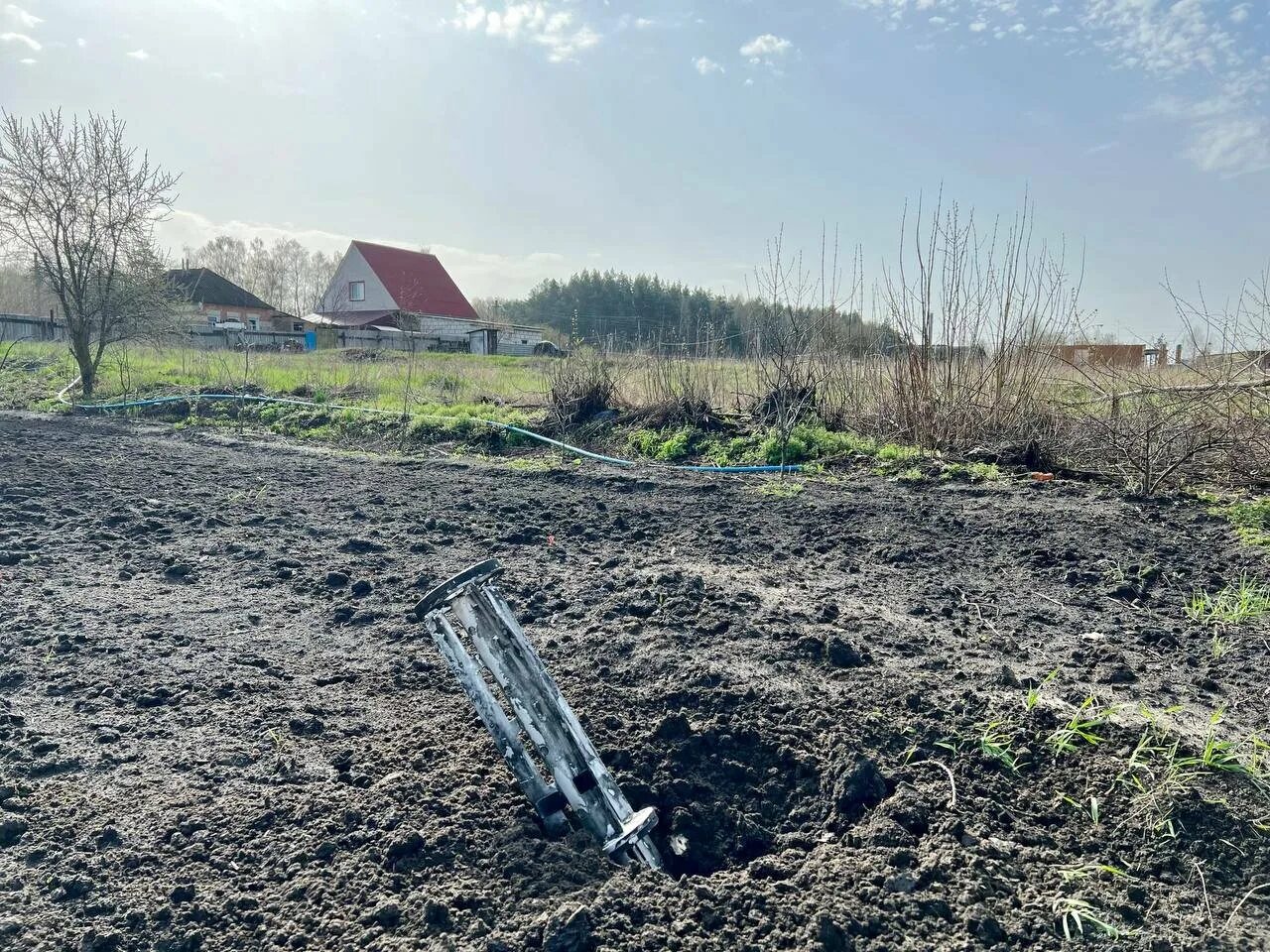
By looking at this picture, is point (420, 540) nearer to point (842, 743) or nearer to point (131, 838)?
point (131, 838)

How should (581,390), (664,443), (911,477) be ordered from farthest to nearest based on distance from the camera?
1. (581,390)
2. (664,443)
3. (911,477)

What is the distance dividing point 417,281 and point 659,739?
39186 millimetres

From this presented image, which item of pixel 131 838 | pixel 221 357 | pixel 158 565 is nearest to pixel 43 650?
pixel 158 565

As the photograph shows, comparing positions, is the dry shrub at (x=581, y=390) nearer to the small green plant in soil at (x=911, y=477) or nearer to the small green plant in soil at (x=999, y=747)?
the small green plant in soil at (x=911, y=477)

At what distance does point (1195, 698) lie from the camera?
2842mm

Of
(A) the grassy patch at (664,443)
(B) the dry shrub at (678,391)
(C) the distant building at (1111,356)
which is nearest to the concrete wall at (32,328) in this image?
(B) the dry shrub at (678,391)

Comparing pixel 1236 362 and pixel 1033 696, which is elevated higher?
pixel 1236 362

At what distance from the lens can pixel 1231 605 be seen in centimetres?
361

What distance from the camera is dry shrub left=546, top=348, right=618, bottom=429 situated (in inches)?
398

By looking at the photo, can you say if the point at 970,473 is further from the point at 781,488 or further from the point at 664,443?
the point at 664,443

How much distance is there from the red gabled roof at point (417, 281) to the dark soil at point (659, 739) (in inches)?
1326

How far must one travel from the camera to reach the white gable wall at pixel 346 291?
1518 inches

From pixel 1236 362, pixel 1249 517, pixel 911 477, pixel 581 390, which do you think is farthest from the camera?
pixel 581 390

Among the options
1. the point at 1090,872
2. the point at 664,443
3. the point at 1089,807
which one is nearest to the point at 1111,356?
the point at 664,443
